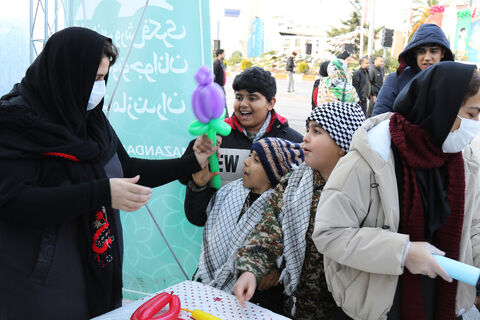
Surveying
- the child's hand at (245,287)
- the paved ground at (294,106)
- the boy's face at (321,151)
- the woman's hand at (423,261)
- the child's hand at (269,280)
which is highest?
the boy's face at (321,151)

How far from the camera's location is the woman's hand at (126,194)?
145cm

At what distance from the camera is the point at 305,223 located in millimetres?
1786

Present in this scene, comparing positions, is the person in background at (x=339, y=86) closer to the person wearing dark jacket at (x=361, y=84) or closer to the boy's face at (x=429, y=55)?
the boy's face at (x=429, y=55)

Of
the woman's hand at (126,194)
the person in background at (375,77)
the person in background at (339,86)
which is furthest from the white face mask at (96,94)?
the person in background at (375,77)

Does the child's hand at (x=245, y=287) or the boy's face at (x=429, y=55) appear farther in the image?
the boy's face at (x=429, y=55)

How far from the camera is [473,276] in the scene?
1.18 m

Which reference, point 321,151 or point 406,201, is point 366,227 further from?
point 321,151

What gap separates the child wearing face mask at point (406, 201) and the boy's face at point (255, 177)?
58cm

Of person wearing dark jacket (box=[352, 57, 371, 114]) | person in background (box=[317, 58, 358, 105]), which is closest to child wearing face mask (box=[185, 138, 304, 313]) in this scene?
person in background (box=[317, 58, 358, 105])

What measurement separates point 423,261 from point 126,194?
0.96 meters

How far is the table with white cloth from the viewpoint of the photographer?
1329 millimetres

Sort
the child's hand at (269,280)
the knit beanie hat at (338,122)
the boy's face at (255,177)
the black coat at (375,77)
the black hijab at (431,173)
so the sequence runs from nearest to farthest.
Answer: the black hijab at (431,173)
the knit beanie hat at (338,122)
the child's hand at (269,280)
the boy's face at (255,177)
the black coat at (375,77)

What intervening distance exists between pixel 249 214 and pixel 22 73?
10.2 ft

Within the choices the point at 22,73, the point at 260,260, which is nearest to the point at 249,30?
the point at 22,73
